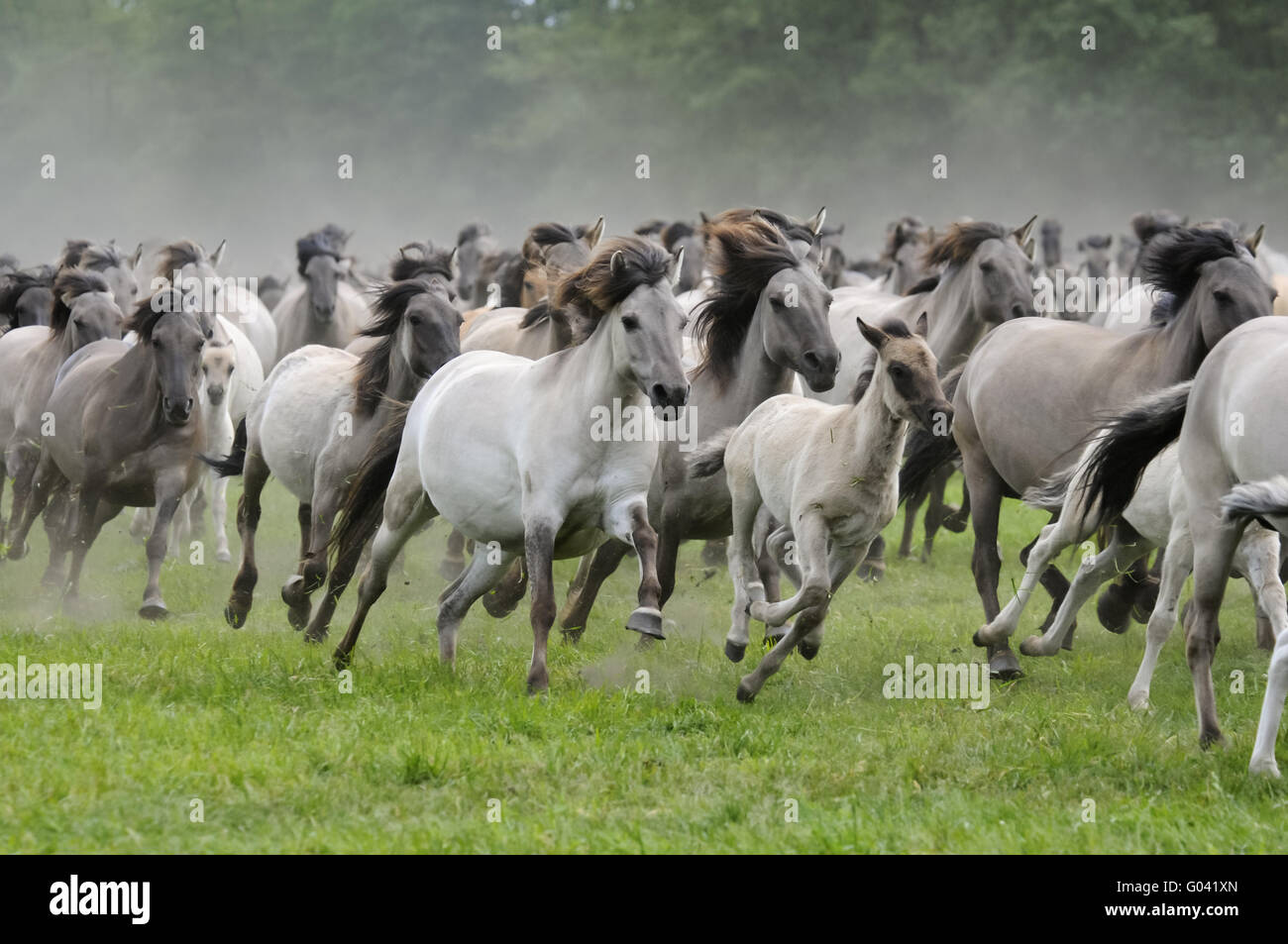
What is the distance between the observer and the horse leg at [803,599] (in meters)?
7.40

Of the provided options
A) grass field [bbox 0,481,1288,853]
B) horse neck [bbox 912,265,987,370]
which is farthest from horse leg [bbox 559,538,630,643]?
horse neck [bbox 912,265,987,370]

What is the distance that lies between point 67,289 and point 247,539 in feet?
11.5

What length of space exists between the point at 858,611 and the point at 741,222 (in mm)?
2601

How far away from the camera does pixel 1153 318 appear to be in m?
9.06

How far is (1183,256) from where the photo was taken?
28.1 feet

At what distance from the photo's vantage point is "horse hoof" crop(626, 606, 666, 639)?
7.13 meters

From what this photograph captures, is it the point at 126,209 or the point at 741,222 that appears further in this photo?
the point at 126,209

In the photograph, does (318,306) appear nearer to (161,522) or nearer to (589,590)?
(161,522)

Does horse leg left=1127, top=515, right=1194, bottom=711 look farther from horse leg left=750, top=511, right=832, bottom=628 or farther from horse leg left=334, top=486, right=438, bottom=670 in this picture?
horse leg left=334, top=486, right=438, bottom=670

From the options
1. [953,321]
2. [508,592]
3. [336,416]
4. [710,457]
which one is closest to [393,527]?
[508,592]

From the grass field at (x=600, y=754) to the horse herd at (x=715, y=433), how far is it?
0.30 metres

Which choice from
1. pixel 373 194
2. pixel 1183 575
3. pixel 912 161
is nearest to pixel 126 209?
pixel 373 194
